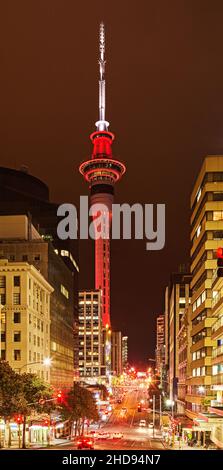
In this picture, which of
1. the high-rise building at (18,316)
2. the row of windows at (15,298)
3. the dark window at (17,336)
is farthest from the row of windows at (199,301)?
the dark window at (17,336)

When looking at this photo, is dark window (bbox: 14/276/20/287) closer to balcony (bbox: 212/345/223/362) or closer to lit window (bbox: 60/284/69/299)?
balcony (bbox: 212/345/223/362)

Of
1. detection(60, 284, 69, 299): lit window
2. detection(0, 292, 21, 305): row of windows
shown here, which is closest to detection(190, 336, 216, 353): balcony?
detection(0, 292, 21, 305): row of windows

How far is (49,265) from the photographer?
123000mm

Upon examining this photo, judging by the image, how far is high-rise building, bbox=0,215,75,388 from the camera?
384 feet

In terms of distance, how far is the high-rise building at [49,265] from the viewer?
384ft

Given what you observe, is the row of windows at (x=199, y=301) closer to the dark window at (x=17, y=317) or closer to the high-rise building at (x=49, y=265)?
the high-rise building at (x=49, y=265)

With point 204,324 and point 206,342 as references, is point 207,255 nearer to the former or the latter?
point 204,324

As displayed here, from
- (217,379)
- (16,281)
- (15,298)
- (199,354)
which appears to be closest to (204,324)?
(199,354)

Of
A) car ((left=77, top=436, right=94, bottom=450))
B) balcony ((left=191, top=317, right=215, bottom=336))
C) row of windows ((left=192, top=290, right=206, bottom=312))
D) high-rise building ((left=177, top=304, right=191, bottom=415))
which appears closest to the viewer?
car ((left=77, top=436, right=94, bottom=450))
